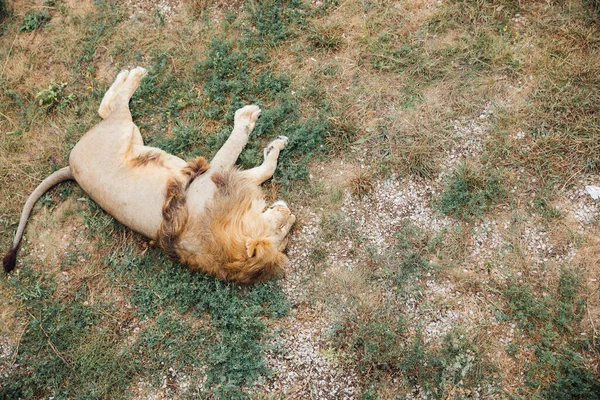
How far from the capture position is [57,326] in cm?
538

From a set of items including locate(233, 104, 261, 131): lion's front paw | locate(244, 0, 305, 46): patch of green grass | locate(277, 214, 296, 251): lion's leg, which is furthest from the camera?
locate(244, 0, 305, 46): patch of green grass

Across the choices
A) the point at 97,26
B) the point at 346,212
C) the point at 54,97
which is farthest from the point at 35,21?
the point at 346,212

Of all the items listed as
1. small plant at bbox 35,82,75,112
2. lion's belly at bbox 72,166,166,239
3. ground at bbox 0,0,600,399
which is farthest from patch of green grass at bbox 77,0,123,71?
lion's belly at bbox 72,166,166,239

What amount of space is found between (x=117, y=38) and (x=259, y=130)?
92.6 inches

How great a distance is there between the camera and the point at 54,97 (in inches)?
243

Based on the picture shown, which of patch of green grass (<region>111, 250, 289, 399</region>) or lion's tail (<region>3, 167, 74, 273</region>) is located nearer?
patch of green grass (<region>111, 250, 289, 399</region>)

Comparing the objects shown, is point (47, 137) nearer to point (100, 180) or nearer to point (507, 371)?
point (100, 180)

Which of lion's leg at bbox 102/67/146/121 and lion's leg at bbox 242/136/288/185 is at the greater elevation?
lion's leg at bbox 102/67/146/121

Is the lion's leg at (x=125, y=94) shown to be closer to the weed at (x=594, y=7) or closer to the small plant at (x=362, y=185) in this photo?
the small plant at (x=362, y=185)

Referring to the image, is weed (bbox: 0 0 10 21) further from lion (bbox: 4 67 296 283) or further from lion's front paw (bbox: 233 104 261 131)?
lion's front paw (bbox: 233 104 261 131)

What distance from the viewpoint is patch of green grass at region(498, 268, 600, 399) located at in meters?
4.60

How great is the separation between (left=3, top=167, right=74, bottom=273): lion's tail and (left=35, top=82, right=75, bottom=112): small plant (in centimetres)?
105

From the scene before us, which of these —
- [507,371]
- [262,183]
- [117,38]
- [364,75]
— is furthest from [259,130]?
[507,371]

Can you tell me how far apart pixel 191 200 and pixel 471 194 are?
2.94m
